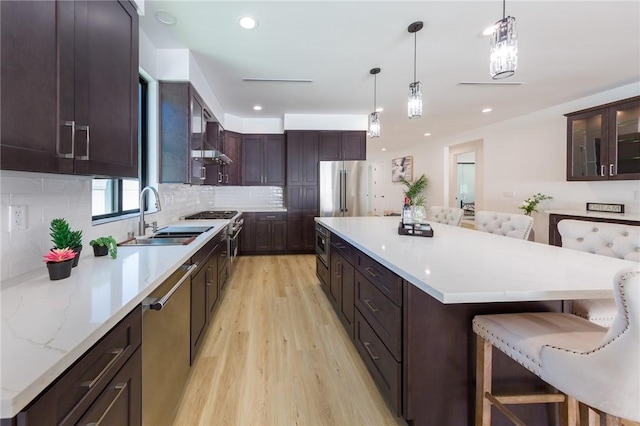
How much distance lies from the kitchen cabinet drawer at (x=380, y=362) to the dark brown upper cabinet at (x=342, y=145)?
13.2 ft

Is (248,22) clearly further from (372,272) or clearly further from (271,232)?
(271,232)

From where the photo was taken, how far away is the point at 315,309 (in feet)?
9.87

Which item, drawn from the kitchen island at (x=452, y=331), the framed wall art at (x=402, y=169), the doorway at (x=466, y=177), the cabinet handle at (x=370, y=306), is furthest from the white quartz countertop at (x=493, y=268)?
the framed wall art at (x=402, y=169)

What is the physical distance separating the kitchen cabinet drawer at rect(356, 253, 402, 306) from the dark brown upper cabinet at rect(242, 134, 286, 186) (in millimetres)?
4114

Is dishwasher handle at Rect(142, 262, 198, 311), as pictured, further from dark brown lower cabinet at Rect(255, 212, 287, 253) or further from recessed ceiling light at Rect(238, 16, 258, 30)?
dark brown lower cabinet at Rect(255, 212, 287, 253)

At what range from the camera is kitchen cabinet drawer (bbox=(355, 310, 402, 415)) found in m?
1.40

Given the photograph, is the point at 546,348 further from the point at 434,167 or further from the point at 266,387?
the point at 434,167

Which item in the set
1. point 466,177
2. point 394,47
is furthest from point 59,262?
point 466,177

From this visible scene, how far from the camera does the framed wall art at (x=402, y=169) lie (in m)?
9.48

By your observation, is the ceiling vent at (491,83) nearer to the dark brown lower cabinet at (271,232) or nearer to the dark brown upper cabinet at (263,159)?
the dark brown upper cabinet at (263,159)

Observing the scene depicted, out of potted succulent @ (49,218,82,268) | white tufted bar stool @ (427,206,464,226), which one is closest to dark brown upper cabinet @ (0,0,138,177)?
potted succulent @ (49,218,82,268)

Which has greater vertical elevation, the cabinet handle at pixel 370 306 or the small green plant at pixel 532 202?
the small green plant at pixel 532 202

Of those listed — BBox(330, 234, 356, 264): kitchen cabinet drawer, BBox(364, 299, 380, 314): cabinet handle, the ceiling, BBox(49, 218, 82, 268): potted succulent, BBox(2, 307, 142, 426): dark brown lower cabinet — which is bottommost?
BBox(364, 299, 380, 314): cabinet handle

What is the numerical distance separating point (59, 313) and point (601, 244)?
265 cm
